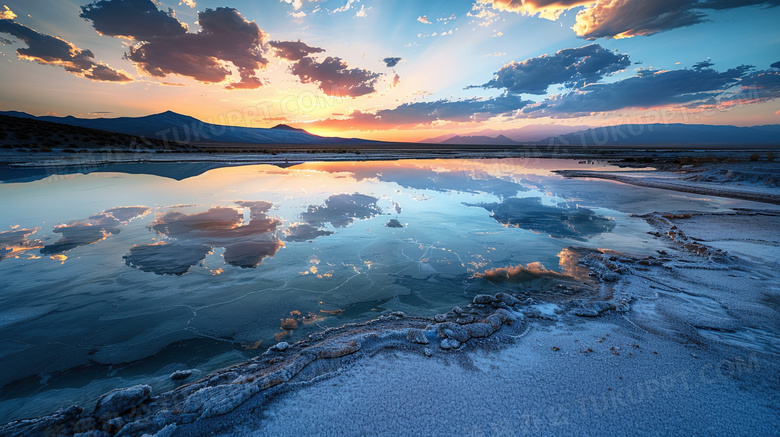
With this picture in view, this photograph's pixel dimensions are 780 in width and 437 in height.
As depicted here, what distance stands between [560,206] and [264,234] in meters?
14.1

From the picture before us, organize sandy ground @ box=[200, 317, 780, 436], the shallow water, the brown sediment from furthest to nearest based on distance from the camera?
the brown sediment, the shallow water, sandy ground @ box=[200, 317, 780, 436]

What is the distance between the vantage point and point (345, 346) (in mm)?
4008

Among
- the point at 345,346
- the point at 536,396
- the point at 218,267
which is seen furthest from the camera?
the point at 218,267

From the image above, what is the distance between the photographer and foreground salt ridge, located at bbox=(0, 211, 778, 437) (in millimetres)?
2895

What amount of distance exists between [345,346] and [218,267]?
456cm

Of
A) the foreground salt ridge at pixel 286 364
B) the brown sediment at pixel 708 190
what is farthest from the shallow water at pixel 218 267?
the brown sediment at pixel 708 190

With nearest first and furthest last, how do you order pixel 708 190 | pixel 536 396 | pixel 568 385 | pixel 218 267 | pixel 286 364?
pixel 536 396
pixel 568 385
pixel 286 364
pixel 218 267
pixel 708 190

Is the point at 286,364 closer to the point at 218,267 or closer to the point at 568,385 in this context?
the point at 568,385

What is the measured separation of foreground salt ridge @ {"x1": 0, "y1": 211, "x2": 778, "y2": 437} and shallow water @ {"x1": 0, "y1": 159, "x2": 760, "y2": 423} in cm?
34

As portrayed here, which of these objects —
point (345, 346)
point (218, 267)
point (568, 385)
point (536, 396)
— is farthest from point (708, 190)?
point (218, 267)

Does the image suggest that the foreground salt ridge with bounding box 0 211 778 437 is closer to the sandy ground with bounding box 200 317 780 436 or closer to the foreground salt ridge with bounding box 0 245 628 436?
the foreground salt ridge with bounding box 0 245 628 436

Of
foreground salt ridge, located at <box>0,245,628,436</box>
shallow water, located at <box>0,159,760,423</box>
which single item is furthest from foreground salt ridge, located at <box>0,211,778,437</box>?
shallow water, located at <box>0,159,760,423</box>

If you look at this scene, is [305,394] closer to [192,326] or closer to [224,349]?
[224,349]

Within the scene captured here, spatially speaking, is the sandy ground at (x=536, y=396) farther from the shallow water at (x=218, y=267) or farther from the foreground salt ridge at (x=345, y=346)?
the shallow water at (x=218, y=267)
